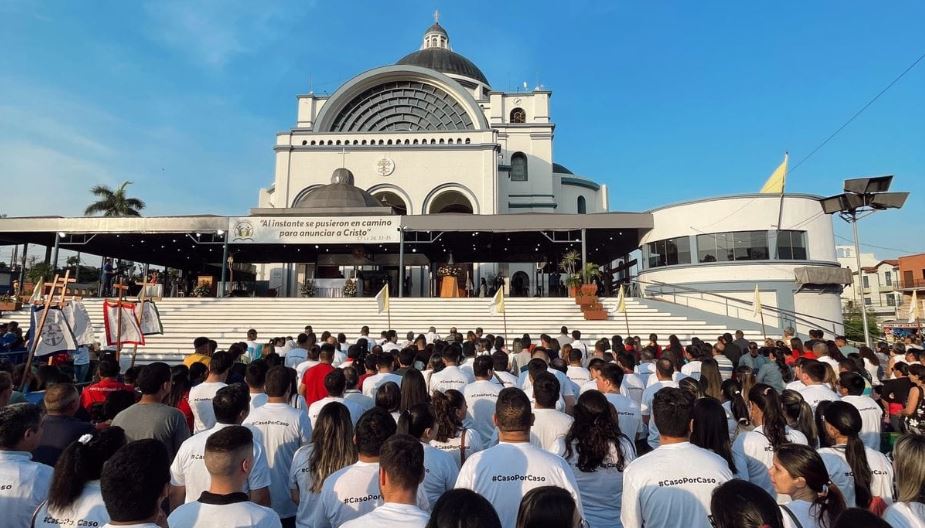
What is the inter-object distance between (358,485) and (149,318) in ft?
35.2

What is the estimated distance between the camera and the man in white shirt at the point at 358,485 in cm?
274

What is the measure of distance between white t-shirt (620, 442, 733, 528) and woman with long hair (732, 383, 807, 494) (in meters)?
0.95

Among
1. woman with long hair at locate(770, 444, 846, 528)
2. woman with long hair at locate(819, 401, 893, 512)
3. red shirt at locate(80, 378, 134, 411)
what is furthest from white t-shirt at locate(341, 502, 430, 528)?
red shirt at locate(80, 378, 134, 411)

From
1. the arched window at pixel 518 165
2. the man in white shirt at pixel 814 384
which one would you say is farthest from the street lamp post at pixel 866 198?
the arched window at pixel 518 165

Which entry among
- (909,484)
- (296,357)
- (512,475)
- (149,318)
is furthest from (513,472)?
(149,318)

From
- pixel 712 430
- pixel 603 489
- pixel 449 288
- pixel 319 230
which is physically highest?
pixel 319 230

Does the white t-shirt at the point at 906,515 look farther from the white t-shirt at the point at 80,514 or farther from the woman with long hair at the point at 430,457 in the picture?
the white t-shirt at the point at 80,514

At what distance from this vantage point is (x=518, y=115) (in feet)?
151

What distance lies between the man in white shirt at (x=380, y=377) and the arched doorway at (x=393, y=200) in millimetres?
30456

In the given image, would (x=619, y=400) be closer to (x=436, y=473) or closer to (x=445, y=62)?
(x=436, y=473)

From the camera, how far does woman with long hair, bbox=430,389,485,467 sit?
12.2 feet

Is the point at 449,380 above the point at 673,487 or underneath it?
above

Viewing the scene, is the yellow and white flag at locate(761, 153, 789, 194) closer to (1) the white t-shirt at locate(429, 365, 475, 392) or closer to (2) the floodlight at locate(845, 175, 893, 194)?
(2) the floodlight at locate(845, 175, 893, 194)

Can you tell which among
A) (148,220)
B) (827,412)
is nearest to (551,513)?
(827,412)
